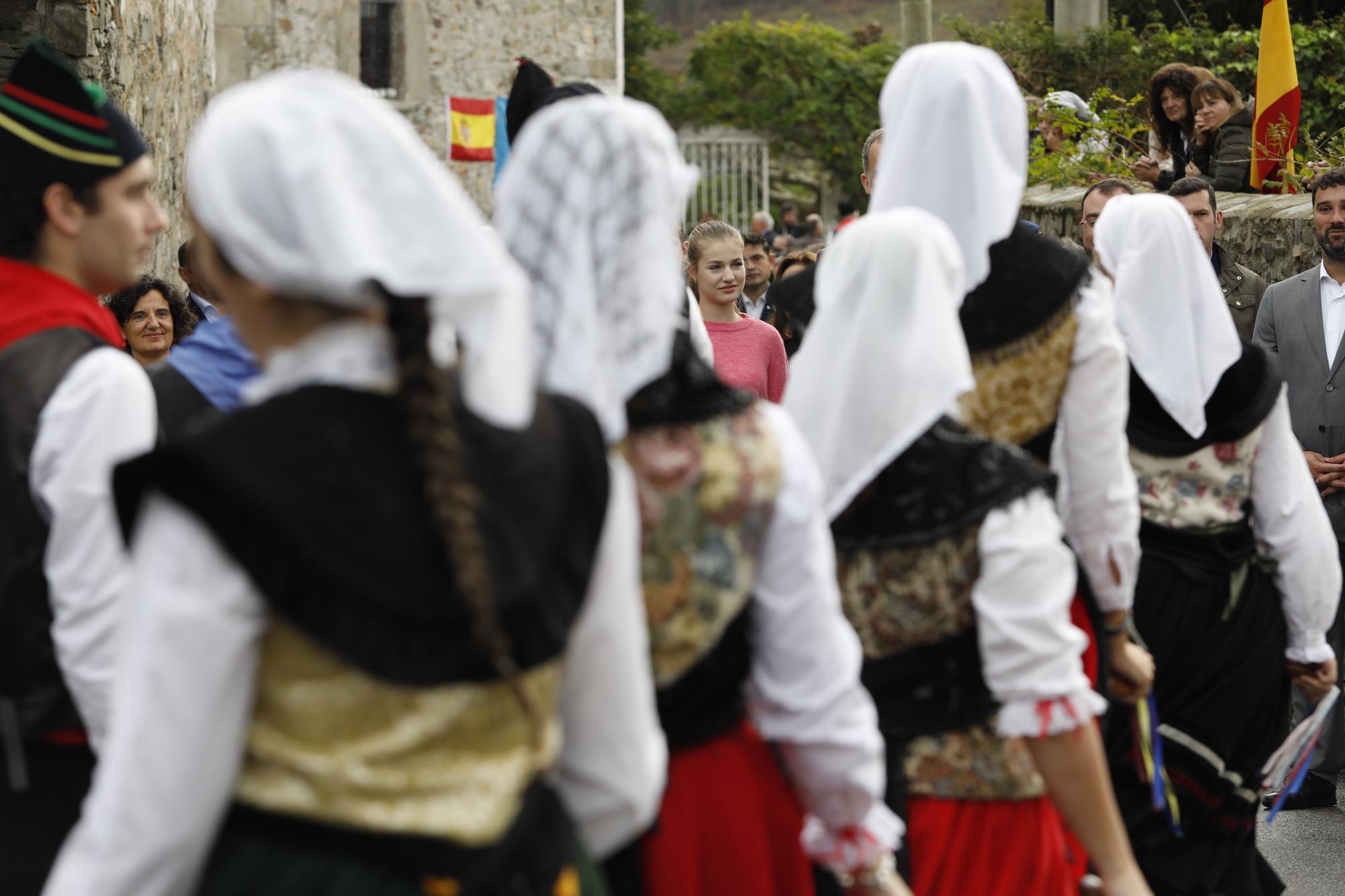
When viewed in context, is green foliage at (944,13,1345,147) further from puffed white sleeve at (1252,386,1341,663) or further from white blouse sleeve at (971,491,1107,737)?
white blouse sleeve at (971,491,1107,737)

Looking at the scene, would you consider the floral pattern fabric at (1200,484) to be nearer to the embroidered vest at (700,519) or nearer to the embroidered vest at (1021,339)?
the embroidered vest at (1021,339)

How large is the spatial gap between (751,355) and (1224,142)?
4.46 metres

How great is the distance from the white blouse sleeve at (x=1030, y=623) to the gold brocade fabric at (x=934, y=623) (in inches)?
1.8

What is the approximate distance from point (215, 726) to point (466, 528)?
0.31 metres

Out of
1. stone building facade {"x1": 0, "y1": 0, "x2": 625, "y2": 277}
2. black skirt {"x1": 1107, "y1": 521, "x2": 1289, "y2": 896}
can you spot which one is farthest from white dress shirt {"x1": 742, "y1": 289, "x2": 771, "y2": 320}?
stone building facade {"x1": 0, "y1": 0, "x2": 625, "y2": 277}

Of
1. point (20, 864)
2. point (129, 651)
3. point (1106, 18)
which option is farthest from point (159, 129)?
point (1106, 18)

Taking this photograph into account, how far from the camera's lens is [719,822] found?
231cm

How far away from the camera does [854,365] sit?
2.75 m

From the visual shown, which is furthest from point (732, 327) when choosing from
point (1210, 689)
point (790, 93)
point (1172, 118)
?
point (790, 93)

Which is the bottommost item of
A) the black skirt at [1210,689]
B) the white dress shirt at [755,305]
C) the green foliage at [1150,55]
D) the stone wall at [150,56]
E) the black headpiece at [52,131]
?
the black skirt at [1210,689]

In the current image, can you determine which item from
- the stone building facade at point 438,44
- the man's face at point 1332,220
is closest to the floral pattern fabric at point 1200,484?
the man's face at point 1332,220

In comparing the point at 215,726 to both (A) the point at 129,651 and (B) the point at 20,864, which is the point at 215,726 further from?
(B) the point at 20,864

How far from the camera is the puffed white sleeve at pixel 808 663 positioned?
7.09 feet

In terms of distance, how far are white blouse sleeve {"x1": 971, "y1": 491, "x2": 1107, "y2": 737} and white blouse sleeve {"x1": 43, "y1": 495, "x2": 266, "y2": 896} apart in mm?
1411
